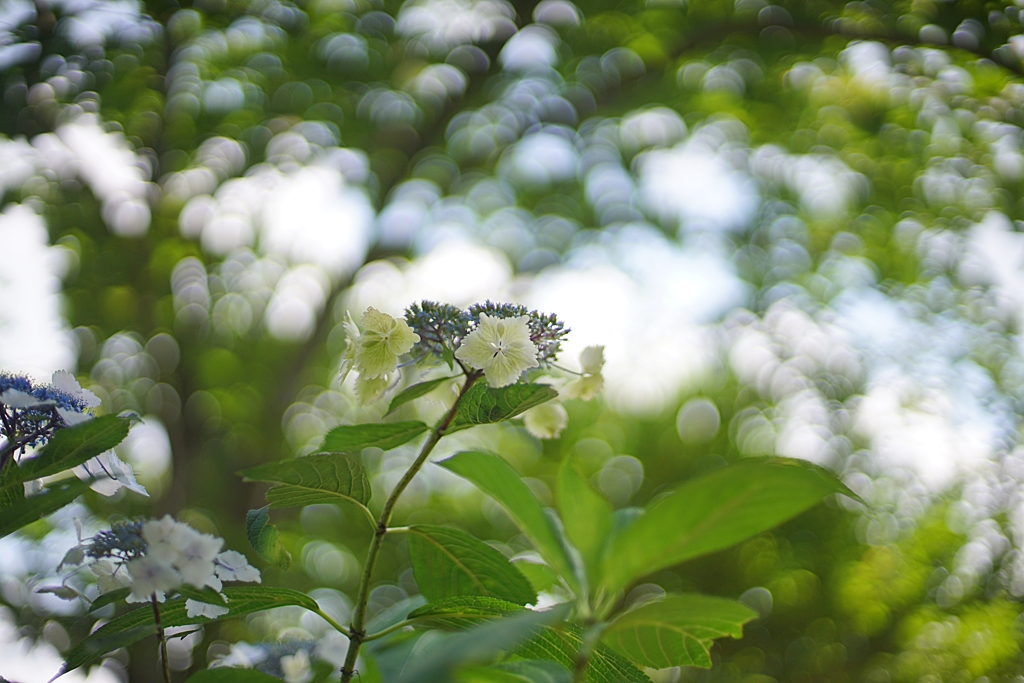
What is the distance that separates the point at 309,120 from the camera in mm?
2354

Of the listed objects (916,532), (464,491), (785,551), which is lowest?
(464,491)

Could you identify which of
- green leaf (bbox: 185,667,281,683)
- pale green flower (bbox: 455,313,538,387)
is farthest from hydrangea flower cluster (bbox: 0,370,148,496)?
pale green flower (bbox: 455,313,538,387)

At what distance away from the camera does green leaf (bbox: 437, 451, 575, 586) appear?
356 millimetres

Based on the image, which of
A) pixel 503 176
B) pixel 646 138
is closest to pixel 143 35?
pixel 503 176

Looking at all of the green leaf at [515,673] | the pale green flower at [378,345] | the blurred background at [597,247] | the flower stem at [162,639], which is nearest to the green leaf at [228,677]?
the flower stem at [162,639]

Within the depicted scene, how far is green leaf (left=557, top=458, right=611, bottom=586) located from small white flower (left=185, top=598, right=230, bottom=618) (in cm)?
21

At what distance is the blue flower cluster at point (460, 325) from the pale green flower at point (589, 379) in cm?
3

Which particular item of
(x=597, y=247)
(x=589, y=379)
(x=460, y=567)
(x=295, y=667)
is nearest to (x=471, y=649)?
(x=460, y=567)

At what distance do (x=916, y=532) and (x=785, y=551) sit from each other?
0.66 metres

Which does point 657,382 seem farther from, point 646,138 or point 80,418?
point 80,418

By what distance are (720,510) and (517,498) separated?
0.44 ft

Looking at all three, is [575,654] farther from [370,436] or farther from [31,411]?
[31,411]

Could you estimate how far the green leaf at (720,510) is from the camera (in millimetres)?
245

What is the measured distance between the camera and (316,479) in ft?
1.20
